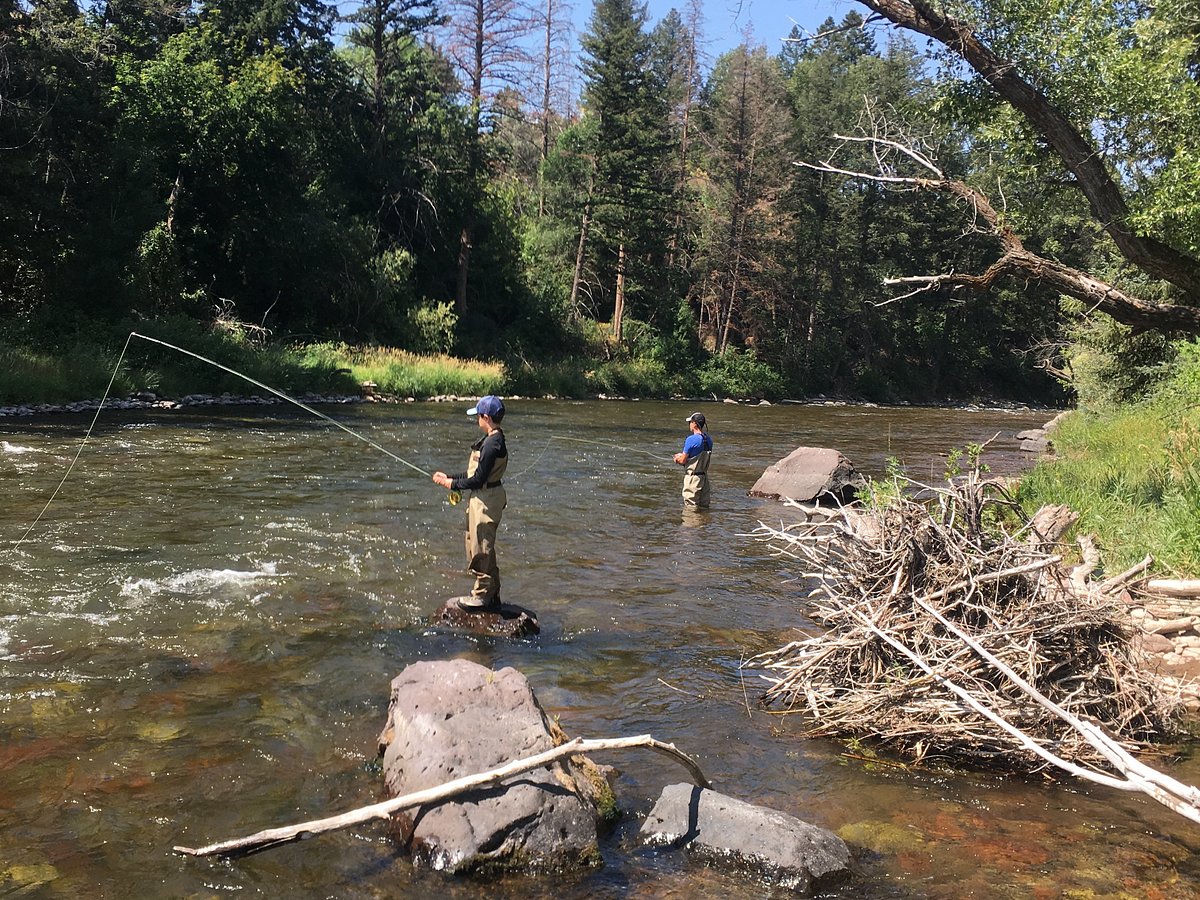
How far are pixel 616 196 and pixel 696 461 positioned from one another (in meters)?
33.9

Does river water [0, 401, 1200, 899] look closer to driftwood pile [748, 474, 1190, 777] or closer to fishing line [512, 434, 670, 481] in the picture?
driftwood pile [748, 474, 1190, 777]

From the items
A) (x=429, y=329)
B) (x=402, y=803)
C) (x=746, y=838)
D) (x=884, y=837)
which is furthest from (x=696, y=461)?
(x=429, y=329)

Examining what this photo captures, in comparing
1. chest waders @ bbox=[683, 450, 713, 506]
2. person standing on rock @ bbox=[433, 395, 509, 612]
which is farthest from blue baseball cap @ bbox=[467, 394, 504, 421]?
chest waders @ bbox=[683, 450, 713, 506]

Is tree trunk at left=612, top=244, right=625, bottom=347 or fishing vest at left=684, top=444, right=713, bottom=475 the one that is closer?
fishing vest at left=684, top=444, right=713, bottom=475

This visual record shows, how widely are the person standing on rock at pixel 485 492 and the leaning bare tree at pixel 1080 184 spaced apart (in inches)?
191

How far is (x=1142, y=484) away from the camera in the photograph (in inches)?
443

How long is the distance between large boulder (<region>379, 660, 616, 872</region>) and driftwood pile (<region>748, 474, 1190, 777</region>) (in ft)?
6.63

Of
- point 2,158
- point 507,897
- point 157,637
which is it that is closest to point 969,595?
point 507,897

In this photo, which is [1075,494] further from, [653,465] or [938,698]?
[653,465]

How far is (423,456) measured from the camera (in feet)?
58.7

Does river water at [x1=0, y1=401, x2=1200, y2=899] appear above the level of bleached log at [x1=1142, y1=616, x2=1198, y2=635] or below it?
below

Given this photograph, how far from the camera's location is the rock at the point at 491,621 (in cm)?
808

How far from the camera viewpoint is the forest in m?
11.5

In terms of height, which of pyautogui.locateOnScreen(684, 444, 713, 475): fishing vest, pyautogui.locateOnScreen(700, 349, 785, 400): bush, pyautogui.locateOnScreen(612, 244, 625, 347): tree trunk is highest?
pyautogui.locateOnScreen(612, 244, 625, 347): tree trunk
